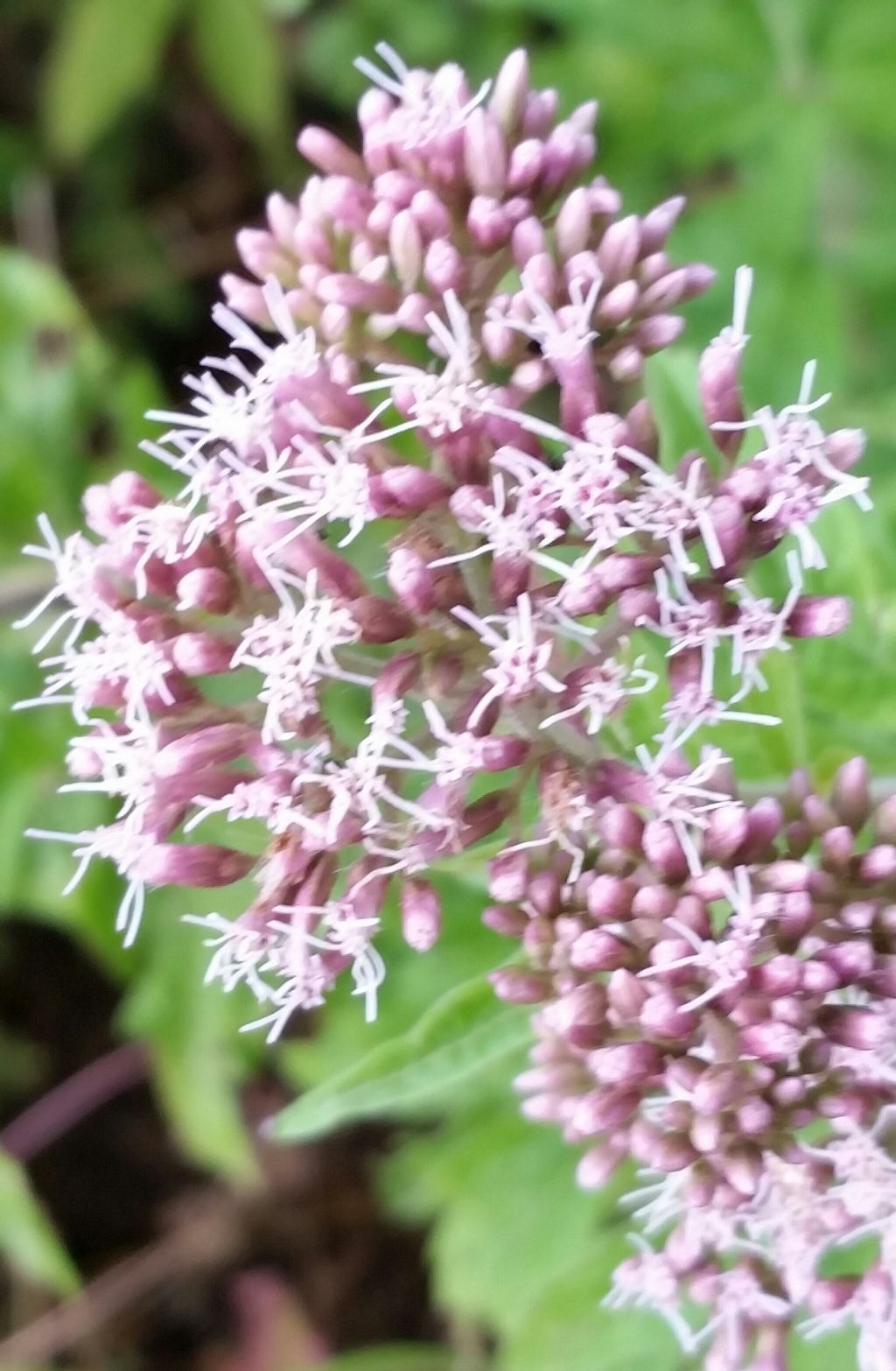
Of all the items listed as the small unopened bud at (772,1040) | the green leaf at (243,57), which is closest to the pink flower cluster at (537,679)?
the small unopened bud at (772,1040)

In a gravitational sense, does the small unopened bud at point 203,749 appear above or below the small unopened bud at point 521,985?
above

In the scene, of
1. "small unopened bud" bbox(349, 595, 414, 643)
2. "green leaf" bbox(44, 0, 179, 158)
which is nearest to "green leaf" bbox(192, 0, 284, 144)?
"green leaf" bbox(44, 0, 179, 158)

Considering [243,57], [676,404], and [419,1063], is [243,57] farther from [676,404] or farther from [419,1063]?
[419,1063]

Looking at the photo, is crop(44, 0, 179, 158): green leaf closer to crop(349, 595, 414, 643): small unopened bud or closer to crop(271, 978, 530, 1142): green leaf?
crop(349, 595, 414, 643): small unopened bud

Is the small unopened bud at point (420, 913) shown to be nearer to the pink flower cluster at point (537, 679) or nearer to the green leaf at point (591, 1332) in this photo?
the pink flower cluster at point (537, 679)

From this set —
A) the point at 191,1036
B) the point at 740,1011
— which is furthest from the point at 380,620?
the point at 191,1036

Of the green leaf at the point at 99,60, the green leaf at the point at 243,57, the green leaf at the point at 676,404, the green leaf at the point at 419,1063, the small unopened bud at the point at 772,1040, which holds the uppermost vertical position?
the green leaf at the point at 99,60
